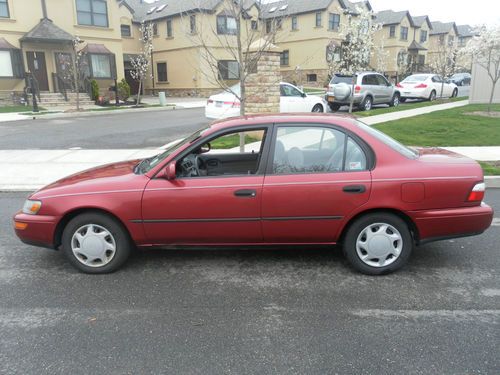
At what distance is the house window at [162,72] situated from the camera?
1461 inches

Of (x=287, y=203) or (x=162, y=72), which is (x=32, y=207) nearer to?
(x=287, y=203)

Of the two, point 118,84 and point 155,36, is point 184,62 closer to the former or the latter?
point 155,36

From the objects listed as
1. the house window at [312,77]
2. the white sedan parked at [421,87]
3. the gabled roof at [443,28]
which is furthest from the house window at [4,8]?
the gabled roof at [443,28]

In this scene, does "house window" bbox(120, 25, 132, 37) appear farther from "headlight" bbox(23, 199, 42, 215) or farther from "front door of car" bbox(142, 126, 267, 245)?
"front door of car" bbox(142, 126, 267, 245)

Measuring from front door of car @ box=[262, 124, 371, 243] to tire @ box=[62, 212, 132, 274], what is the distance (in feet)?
4.55

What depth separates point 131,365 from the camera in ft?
9.40

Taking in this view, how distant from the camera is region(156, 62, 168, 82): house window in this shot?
3712 cm

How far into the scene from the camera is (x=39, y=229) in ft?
13.7

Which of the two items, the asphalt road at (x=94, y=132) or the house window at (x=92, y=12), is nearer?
the asphalt road at (x=94, y=132)

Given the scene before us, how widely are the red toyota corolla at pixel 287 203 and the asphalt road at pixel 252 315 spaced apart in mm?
334

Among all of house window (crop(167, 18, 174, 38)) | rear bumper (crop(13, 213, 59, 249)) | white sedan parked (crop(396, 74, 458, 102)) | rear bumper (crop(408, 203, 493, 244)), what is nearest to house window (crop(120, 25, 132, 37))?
house window (crop(167, 18, 174, 38))

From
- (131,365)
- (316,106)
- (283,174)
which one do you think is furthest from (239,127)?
(316,106)

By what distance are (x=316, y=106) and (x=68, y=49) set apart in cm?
1865

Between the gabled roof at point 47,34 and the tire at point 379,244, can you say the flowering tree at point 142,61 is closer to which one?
the gabled roof at point 47,34
